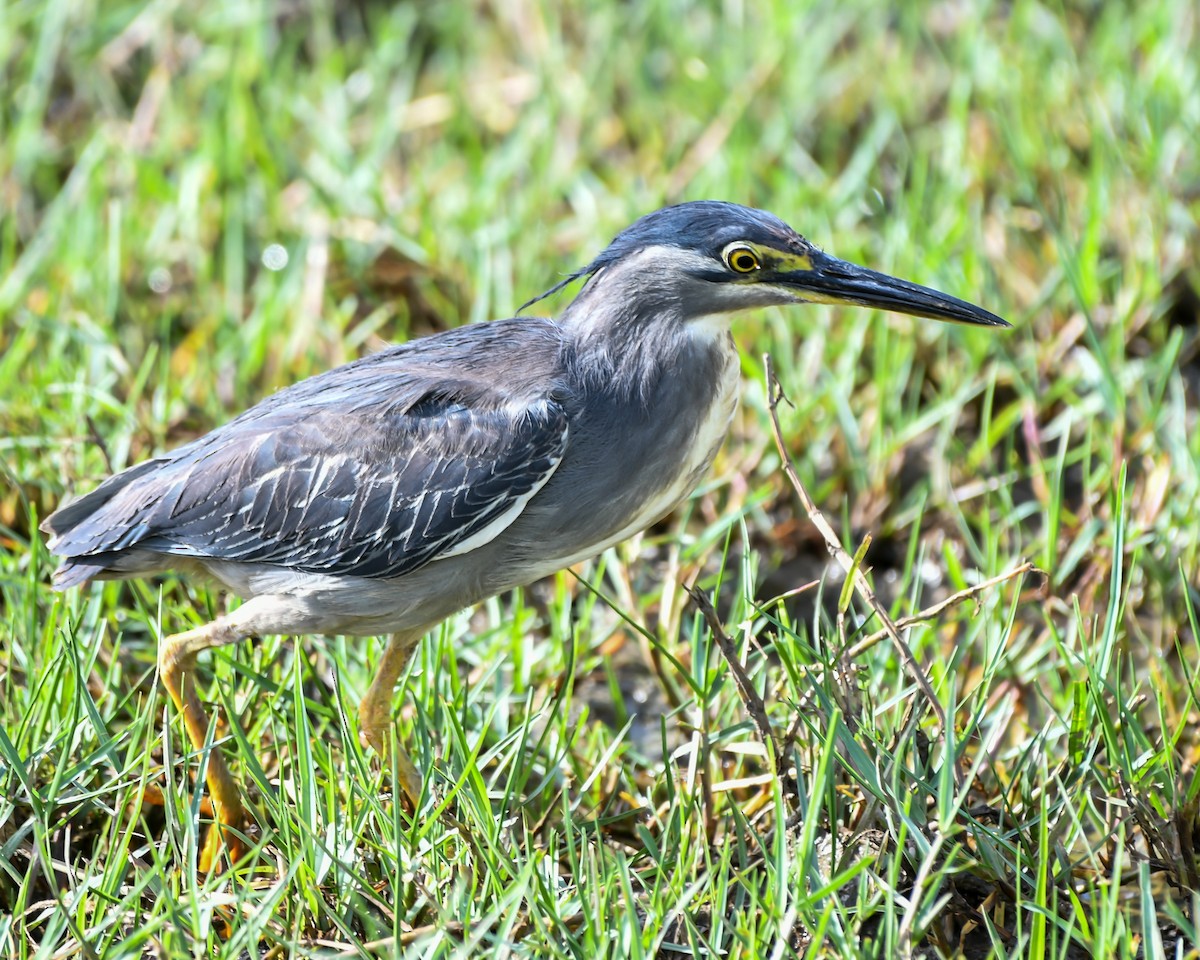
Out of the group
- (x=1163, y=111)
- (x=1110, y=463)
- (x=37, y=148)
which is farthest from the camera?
(x=37, y=148)

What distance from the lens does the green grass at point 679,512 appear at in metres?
2.85

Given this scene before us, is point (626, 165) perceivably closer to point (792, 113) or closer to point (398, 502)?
point (792, 113)

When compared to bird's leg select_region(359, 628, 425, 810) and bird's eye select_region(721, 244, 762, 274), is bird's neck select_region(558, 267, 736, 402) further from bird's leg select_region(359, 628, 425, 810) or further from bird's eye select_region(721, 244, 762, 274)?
bird's leg select_region(359, 628, 425, 810)

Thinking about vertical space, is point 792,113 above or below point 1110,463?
above

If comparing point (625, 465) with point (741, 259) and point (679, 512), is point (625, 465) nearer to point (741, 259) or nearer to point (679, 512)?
point (741, 259)

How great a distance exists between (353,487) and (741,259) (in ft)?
3.21

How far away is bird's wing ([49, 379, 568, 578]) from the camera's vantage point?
3.15 m

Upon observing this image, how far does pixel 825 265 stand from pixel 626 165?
102 inches

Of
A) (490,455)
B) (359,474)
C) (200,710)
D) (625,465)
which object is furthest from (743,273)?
(200,710)

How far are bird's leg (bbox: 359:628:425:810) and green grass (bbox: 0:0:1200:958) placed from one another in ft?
0.18

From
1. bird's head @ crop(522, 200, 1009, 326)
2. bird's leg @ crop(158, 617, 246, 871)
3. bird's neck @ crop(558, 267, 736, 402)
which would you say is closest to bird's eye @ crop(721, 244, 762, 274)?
bird's head @ crop(522, 200, 1009, 326)

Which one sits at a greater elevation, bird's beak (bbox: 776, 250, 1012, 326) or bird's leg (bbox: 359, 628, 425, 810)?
bird's beak (bbox: 776, 250, 1012, 326)

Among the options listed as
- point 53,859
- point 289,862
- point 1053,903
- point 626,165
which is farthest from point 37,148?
point 1053,903

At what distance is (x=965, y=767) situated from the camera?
130 inches
